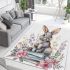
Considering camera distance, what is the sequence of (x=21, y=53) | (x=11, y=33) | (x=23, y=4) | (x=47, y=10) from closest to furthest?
(x=21, y=53) → (x=11, y=33) → (x=23, y=4) → (x=47, y=10)

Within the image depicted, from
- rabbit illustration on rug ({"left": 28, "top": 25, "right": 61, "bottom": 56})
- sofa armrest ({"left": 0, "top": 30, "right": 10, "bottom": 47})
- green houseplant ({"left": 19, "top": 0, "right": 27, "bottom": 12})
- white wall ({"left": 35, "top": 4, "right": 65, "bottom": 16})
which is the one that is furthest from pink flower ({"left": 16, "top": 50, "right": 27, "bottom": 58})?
white wall ({"left": 35, "top": 4, "right": 65, "bottom": 16})

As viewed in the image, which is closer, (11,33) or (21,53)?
(21,53)

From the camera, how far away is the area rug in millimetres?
2758

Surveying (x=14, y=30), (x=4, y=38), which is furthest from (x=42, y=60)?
(x=14, y=30)

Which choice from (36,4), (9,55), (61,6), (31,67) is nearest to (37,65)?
(31,67)

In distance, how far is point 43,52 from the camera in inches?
122

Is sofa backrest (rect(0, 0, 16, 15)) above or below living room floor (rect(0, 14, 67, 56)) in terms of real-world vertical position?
above

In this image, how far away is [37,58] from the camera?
9.43 feet

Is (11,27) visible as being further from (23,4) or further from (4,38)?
(23,4)

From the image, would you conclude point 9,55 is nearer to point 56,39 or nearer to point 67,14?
point 56,39

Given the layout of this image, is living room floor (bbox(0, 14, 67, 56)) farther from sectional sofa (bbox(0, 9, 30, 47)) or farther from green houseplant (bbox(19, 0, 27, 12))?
green houseplant (bbox(19, 0, 27, 12))

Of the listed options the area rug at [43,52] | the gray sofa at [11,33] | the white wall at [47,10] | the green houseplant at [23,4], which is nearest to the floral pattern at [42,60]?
the area rug at [43,52]

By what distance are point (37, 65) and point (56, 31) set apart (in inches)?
53.5

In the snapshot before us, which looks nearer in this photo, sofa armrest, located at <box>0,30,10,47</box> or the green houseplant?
sofa armrest, located at <box>0,30,10,47</box>
